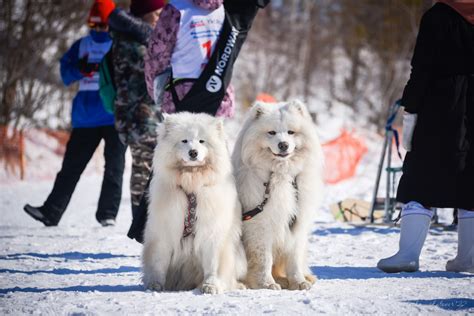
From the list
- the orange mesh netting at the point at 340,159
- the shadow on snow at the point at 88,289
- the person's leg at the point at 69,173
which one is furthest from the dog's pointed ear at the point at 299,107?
the orange mesh netting at the point at 340,159

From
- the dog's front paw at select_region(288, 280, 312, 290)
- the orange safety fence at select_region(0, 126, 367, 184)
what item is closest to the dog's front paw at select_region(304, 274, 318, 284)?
the dog's front paw at select_region(288, 280, 312, 290)

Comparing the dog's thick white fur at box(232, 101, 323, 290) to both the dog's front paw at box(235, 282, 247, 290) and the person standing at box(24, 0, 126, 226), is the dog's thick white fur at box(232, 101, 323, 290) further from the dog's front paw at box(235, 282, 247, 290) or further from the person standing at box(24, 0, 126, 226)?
the person standing at box(24, 0, 126, 226)

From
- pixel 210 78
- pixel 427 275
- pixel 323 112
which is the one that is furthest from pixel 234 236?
pixel 323 112

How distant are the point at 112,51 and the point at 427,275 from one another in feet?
10.9

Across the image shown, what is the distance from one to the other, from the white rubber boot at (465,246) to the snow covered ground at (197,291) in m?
0.08

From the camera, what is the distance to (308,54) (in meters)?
23.1

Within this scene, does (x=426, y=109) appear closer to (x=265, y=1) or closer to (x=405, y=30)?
(x=265, y=1)

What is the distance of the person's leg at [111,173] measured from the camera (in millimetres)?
5922

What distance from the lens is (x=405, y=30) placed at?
23625 millimetres

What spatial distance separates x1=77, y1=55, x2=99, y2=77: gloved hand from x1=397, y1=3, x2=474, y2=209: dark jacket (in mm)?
3545

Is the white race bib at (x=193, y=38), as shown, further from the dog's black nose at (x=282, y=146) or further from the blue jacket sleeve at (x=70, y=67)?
the blue jacket sleeve at (x=70, y=67)

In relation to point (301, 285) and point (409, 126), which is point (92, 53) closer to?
point (409, 126)

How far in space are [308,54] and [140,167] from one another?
752 inches

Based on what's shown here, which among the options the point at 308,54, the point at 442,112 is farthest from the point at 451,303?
the point at 308,54
